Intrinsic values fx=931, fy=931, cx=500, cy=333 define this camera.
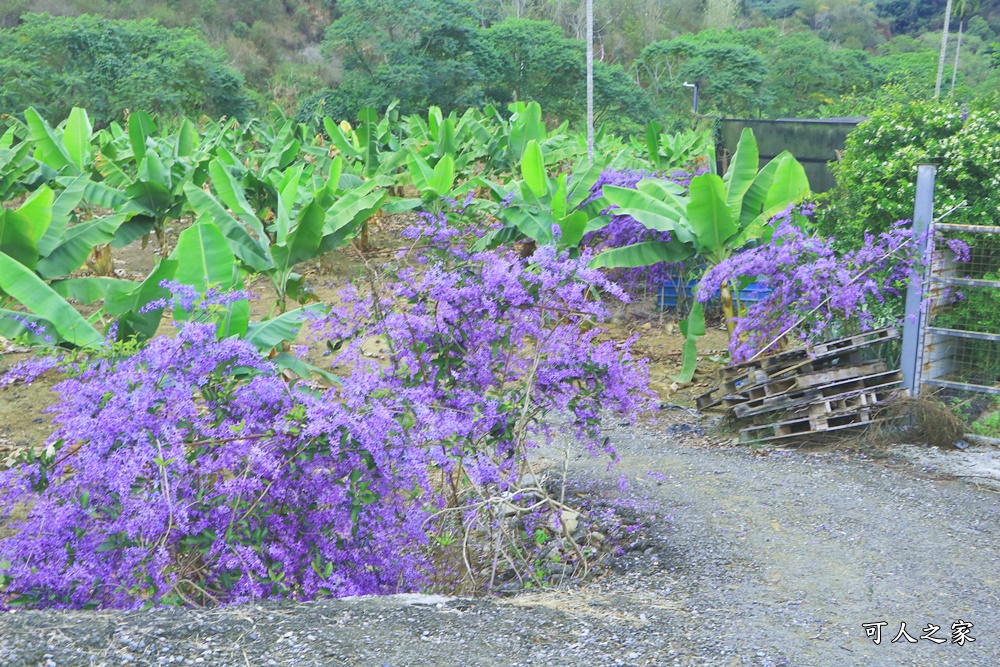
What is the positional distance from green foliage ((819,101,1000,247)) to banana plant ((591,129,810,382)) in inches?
18.8

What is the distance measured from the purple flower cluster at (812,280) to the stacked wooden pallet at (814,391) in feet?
0.76

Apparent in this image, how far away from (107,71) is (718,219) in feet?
90.9

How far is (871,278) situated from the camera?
711 cm

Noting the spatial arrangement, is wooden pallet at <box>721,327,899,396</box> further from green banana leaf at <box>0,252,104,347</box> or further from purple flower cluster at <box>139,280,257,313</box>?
green banana leaf at <box>0,252,104,347</box>

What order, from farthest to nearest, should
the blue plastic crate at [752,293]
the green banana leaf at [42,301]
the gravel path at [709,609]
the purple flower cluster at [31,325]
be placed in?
the blue plastic crate at [752,293]
the green banana leaf at [42,301]
the purple flower cluster at [31,325]
the gravel path at [709,609]

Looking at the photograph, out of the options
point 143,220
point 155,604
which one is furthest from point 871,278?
point 143,220

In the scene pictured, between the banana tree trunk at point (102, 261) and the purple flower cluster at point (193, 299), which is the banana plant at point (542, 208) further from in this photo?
the banana tree trunk at point (102, 261)

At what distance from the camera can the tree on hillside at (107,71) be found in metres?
28.9

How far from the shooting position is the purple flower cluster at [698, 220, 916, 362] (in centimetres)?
693

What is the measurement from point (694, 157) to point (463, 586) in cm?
1356

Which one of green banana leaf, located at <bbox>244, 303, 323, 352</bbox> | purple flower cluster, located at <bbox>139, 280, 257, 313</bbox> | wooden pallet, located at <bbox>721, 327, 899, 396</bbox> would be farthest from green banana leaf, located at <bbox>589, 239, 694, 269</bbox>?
purple flower cluster, located at <bbox>139, 280, 257, 313</bbox>

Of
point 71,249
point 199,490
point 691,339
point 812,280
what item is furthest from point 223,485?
point 691,339

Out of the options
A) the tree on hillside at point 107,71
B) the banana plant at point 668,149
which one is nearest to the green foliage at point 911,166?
the banana plant at point 668,149

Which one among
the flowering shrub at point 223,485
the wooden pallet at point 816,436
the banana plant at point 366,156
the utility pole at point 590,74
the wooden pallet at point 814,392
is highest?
the utility pole at point 590,74
